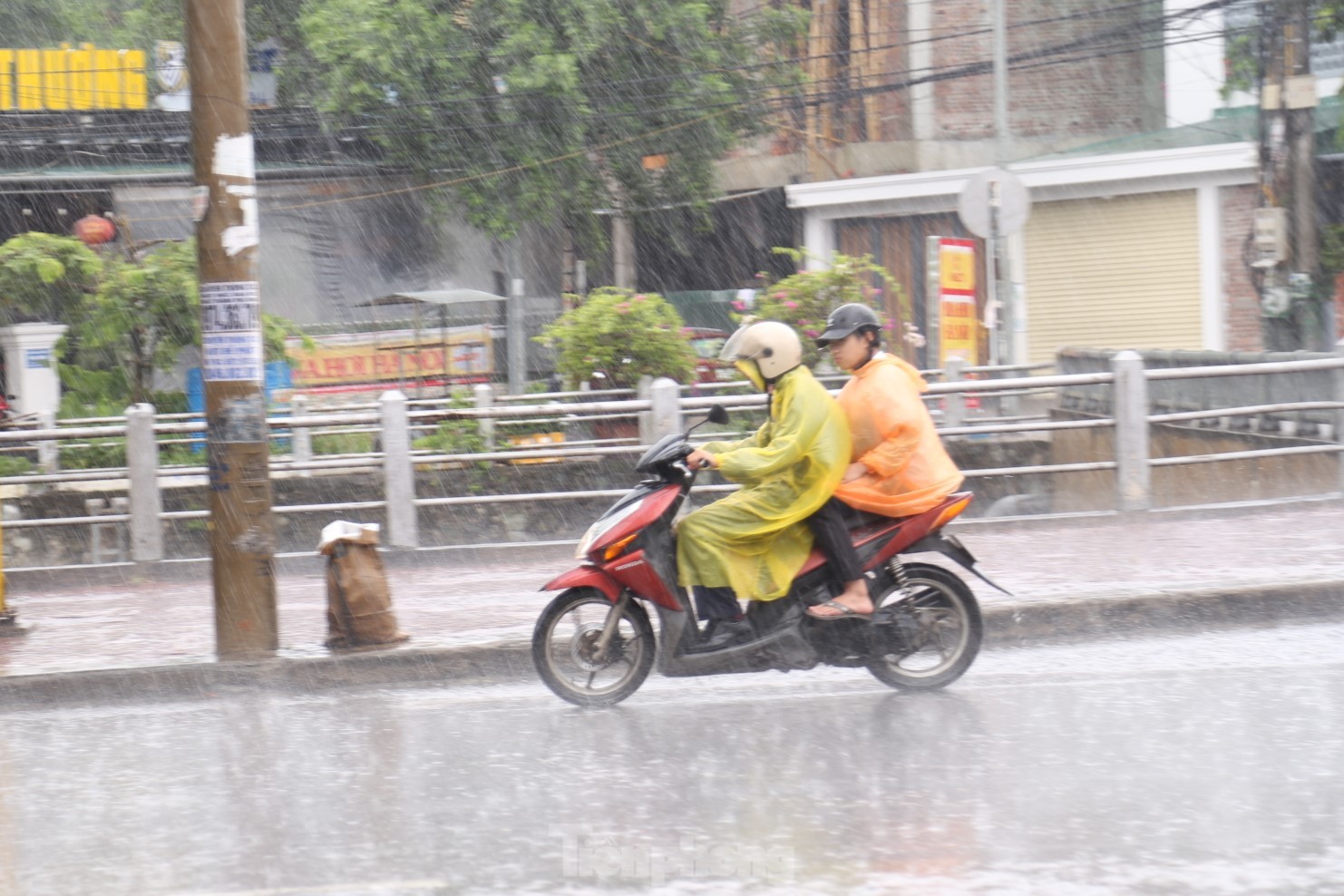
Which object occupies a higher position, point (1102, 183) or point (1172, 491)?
point (1102, 183)

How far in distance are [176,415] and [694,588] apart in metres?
9.36

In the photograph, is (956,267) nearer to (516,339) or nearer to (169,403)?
(169,403)

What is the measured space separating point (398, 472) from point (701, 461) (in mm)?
5608

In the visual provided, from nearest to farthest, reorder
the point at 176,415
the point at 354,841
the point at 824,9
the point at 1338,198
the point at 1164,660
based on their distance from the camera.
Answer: the point at 354,841
the point at 1164,660
the point at 176,415
the point at 1338,198
the point at 824,9

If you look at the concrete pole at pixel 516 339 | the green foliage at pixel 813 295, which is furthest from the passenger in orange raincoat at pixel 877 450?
the concrete pole at pixel 516 339

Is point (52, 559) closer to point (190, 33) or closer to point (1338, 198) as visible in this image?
point (190, 33)

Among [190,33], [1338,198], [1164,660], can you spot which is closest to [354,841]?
[1164,660]

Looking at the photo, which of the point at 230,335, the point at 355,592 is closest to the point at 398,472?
the point at 355,592

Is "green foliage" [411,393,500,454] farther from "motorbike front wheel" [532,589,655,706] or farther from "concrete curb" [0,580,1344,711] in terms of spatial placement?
"motorbike front wheel" [532,589,655,706]

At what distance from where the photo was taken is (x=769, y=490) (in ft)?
20.6

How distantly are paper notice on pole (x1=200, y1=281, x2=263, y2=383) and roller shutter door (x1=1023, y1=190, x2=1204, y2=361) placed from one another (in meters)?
19.8

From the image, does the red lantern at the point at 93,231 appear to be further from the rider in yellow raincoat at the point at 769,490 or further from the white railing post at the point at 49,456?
the rider in yellow raincoat at the point at 769,490

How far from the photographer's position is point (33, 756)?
630cm

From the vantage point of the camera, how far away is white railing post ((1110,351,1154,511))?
1119 cm
